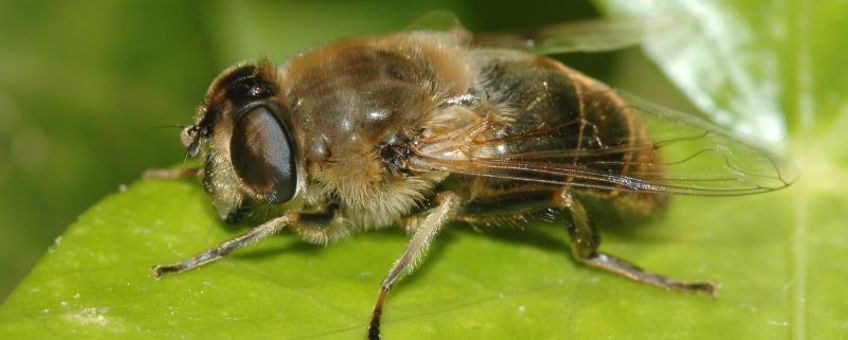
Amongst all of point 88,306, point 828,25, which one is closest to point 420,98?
point 88,306

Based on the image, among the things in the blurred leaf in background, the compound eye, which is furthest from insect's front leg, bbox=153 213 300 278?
the blurred leaf in background

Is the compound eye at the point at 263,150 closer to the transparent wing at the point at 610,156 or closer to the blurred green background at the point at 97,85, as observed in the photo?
the transparent wing at the point at 610,156

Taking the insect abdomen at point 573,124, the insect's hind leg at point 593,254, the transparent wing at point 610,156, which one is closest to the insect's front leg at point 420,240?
the transparent wing at point 610,156

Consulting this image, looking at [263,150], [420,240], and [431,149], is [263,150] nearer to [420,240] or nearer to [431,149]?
[431,149]

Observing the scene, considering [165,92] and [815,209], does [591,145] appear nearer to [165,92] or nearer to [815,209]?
[815,209]

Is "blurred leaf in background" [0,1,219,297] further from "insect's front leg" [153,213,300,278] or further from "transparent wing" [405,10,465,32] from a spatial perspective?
"insect's front leg" [153,213,300,278]

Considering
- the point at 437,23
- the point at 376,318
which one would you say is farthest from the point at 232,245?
the point at 437,23

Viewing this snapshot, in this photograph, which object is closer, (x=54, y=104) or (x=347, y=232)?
(x=347, y=232)
